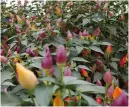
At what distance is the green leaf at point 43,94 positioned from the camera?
0.79 meters

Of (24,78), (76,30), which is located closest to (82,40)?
(76,30)

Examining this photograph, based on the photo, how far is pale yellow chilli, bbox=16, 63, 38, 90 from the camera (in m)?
0.72

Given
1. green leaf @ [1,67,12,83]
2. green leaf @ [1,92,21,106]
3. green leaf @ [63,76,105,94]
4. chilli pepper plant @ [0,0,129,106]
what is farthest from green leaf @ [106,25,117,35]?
green leaf @ [1,92,21,106]

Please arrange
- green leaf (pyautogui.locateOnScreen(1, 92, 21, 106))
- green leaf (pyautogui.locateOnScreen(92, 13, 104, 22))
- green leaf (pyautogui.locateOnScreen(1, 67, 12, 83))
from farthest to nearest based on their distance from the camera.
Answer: green leaf (pyautogui.locateOnScreen(92, 13, 104, 22)), green leaf (pyautogui.locateOnScreen(1, 67, 12, 83)), green leaf (pyautogui.locateOnScreen(1, 92, 21, 106))

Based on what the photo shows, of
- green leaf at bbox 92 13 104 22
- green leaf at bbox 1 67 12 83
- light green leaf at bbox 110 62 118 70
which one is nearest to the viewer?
green leaf at bbox 1 67 12 83

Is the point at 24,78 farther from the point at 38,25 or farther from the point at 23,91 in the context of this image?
the point at 38,25

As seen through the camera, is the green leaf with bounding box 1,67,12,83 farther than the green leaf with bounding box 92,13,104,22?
No

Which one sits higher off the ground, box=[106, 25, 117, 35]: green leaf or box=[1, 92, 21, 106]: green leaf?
box=[106, 25, 117, 35]: green leaf

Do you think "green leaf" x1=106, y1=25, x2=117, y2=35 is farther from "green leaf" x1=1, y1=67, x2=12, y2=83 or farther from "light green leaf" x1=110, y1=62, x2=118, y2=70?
"green leaf" x1=1, y1=67, x2=12, y2=83

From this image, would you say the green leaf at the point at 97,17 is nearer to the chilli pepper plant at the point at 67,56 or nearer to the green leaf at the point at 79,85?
the chilli pepper plant at the point at 67,56

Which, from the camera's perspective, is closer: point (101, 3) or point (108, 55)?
point (108, 55)

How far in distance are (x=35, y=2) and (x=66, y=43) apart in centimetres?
121

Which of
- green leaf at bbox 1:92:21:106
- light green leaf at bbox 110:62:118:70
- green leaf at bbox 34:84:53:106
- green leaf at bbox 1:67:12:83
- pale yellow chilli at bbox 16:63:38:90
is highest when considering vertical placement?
pale yellow chilli at bbox 16:63:38:90

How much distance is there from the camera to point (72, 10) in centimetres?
227
